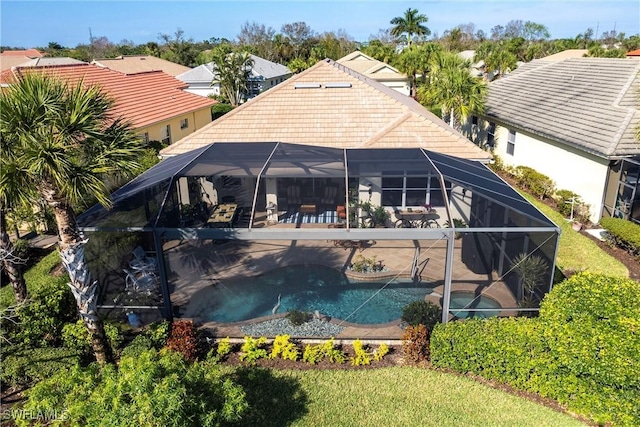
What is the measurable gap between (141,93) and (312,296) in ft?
64.2

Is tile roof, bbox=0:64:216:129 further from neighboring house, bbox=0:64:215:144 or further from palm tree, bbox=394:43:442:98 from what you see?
palm tree, bbox=394:43:442:98

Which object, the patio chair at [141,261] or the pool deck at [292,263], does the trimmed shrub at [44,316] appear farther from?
the pool deck at [292,263]

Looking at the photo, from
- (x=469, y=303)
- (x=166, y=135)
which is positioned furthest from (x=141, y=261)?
(x=166, y=135)

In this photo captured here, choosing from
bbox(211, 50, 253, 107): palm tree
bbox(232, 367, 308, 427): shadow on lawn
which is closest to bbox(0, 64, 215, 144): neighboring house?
bbox(211, 50, 253, 107): palm tree

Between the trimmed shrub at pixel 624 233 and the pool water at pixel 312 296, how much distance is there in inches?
298

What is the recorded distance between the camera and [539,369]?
904cm

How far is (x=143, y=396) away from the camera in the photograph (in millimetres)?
6145

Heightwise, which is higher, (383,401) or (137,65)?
(137,65)

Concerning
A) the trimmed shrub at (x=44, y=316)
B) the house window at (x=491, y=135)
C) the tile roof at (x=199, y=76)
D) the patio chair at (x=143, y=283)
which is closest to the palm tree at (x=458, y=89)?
the house window at (x=491, y=135)

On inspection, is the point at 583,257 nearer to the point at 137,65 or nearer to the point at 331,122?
the point at 331,122

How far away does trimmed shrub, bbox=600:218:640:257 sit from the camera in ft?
49.0

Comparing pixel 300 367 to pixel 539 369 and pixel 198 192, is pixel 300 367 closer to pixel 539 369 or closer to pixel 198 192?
pixel 539 369

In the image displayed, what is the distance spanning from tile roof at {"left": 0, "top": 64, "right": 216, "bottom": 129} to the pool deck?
11428 mm

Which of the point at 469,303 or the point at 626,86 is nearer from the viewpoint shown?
A: the point at 469,303
